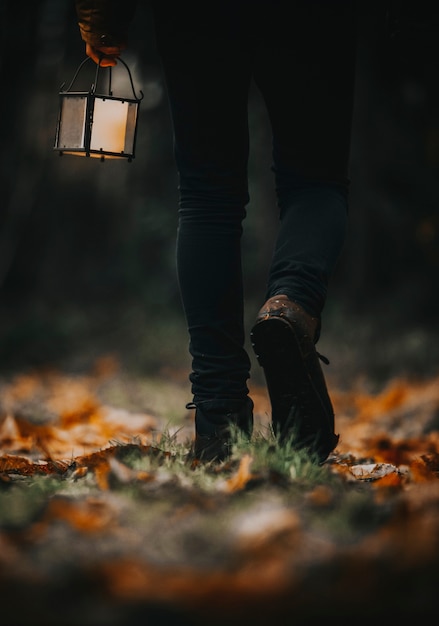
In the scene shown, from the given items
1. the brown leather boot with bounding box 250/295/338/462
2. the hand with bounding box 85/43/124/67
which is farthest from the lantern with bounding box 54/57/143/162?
the brown leather boot with bounding box 250/295/338/462

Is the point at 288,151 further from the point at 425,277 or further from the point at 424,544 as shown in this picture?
the point at 425,277

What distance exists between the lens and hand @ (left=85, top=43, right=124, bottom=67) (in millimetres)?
2092

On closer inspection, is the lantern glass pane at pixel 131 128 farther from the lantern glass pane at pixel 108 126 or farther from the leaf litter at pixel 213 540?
the leaf litter at pixel 213 540

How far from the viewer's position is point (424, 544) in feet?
3.59

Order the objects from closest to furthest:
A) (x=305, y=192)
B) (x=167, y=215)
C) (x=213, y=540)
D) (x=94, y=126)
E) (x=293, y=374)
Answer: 1. (x=213, y=540)
2. (x=293, y=374)
3. (x=305, y=192)
4. (x=94, y=126)
5. (x=167, y=215)

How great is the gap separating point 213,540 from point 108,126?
Result: 1.53 m

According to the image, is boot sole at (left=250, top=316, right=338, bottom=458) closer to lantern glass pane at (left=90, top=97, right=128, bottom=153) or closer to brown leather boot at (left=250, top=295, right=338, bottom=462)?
brown leather boot at (left=250, top=295, right=338, bottom=462)

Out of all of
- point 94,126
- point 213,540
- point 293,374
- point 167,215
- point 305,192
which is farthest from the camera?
point 167,215

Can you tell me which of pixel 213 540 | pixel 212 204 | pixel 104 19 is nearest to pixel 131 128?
pixel 104 19

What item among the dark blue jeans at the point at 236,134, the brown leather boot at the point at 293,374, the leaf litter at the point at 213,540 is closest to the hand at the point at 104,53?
the dark blue jeans at the point at 236,134

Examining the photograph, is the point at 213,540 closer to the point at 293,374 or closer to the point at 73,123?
the point at 293,374

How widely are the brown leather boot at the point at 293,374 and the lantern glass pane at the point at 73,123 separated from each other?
0.84m

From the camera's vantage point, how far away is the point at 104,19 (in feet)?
6.54

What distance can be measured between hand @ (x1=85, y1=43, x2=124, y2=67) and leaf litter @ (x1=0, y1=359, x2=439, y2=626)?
3.35ft
